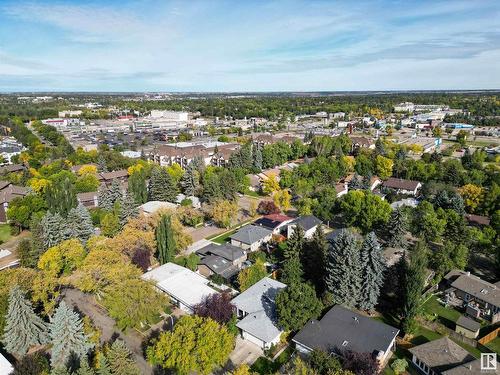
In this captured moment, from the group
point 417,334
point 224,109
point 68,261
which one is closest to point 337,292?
point 417,334

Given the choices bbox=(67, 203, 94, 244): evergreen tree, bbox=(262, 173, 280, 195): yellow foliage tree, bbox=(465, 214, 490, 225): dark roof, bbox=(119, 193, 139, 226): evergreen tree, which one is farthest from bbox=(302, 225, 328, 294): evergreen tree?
bbox=(262, 173, 280, 195): yellow foliage tree

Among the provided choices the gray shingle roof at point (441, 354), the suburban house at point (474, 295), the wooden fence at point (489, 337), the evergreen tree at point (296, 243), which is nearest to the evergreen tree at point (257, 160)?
the evergreen tree at point (296, 243)

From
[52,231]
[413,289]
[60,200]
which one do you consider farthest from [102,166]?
[413,289]

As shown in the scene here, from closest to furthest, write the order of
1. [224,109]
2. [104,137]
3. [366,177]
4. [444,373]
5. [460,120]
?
1. [444,373]
2. [366,177]
3. [104,137]
4. [460,120]
5. [224,109]

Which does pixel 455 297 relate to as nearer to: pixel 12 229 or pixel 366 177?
pixel 366 177

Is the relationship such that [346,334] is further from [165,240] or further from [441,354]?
[165,240]

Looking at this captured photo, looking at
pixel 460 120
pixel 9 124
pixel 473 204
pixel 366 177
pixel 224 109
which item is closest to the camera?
pixel 473 204

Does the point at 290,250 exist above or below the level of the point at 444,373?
above

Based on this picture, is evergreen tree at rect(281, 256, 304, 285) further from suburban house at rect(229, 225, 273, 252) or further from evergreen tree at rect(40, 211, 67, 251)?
evergreen tree at rect(40, 211, 67, 251)
